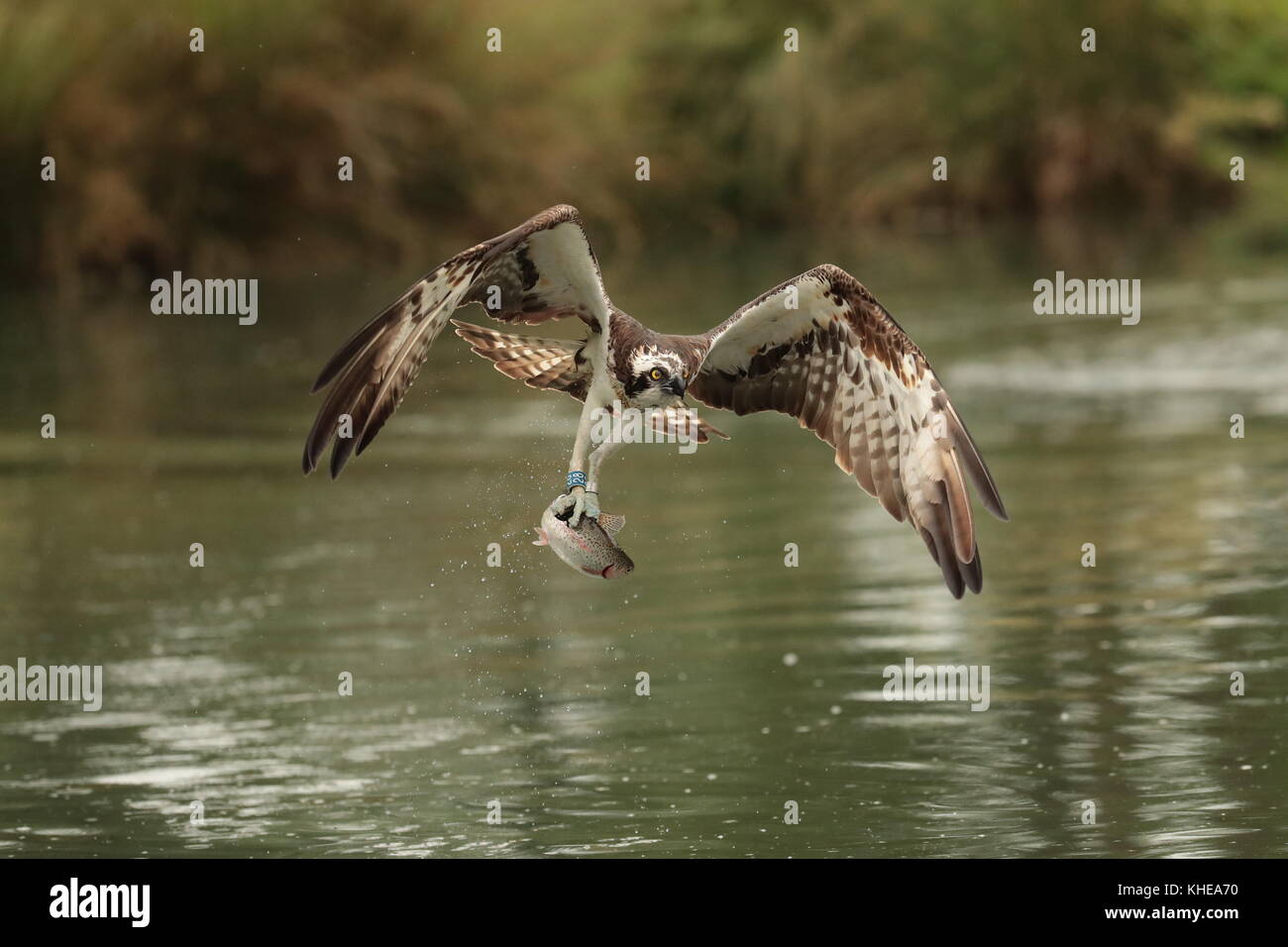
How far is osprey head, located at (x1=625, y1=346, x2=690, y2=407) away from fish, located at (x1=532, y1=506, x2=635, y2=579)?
0.51 meters

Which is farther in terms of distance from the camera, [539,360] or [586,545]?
[539,360]

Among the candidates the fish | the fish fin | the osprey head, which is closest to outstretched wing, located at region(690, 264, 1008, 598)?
the osprey head

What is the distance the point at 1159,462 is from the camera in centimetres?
→ 2106

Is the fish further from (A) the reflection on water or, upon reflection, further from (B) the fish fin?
(A) the reflection on water

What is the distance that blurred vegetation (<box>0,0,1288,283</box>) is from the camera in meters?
37.8

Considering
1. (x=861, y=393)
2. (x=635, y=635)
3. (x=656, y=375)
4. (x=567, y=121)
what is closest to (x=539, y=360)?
(x=656, y=375)

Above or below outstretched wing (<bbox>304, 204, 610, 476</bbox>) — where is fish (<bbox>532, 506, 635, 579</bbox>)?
below

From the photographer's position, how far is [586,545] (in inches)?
404

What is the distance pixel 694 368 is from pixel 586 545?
31.7 inches

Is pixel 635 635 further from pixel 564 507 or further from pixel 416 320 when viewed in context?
pixel 416 320

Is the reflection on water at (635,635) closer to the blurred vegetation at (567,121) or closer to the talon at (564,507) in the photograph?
the talon at (564,507)

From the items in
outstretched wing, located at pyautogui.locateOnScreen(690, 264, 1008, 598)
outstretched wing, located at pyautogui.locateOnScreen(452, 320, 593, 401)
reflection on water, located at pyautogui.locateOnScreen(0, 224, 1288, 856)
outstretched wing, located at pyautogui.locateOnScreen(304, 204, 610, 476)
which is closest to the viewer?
outstretched wing, located at pyautogui.locateOnScreen(304, 204, 610, 476)
